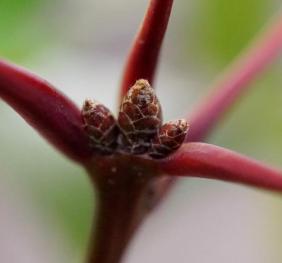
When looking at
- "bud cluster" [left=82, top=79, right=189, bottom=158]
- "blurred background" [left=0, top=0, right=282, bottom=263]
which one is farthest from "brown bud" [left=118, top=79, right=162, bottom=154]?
"blurred background" [left=0, top=0, right=282, bottom=263]

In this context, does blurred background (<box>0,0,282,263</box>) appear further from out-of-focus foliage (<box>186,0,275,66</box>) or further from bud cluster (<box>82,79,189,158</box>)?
bud cluster (<box>82,79,189,158</box>)

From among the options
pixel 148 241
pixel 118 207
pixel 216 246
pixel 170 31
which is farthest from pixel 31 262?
pixel 118 207

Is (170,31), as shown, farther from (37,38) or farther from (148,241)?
(148,241)

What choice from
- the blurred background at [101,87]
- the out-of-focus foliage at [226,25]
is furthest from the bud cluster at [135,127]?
the out-of-focus foliage at [226,25]

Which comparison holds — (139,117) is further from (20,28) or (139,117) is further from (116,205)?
(20,28)

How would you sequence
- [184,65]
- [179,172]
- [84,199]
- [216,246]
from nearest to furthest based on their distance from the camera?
[179,172] → [84,199] → [184,65] → [216,246]

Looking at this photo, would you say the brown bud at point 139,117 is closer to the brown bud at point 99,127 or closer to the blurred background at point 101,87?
the brown bud at point 99,127

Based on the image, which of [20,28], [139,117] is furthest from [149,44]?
[20,28]
